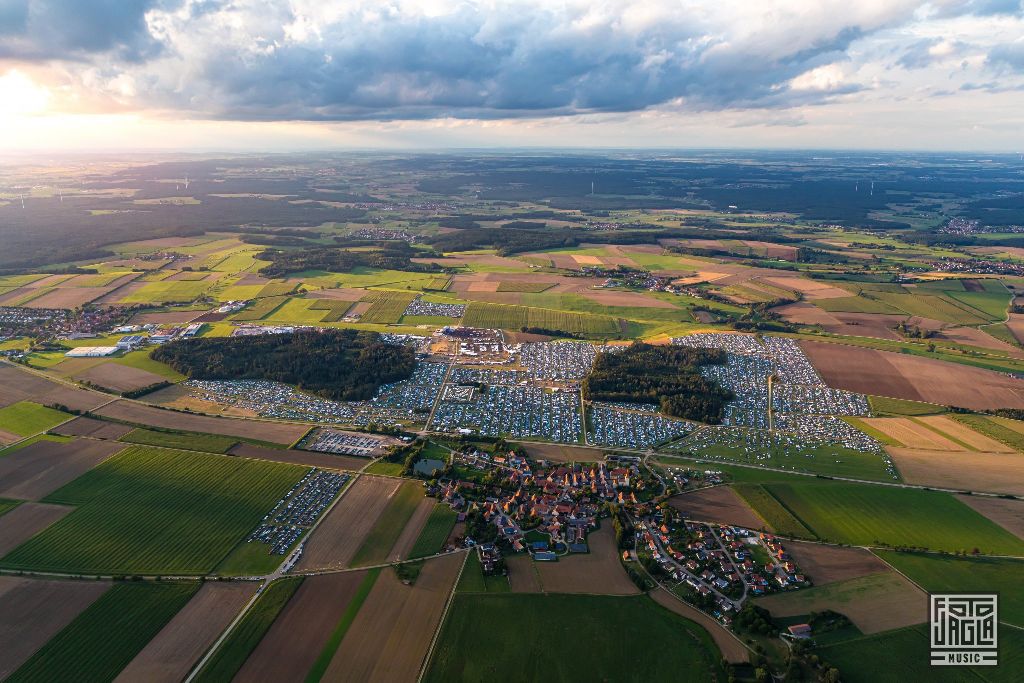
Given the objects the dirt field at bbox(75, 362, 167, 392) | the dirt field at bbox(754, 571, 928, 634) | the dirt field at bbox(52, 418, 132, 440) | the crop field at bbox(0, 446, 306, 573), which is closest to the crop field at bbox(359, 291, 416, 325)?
the dirt field at bbox(75, 362, 167, 392)

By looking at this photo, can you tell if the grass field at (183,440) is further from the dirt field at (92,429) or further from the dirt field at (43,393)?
the dirt field at (43,393)

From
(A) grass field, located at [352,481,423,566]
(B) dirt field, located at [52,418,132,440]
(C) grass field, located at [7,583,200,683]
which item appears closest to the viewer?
(C) grass field, located at [7,583,200,683]

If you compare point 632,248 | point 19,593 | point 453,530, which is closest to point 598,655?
point 453,530

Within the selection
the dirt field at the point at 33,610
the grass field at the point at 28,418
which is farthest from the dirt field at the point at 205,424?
the dirt field at the point at 33,610

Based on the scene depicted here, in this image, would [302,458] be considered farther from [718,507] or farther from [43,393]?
[718,507]

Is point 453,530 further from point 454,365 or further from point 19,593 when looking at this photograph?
point 454,365

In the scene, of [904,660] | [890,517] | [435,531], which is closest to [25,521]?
[435,531]

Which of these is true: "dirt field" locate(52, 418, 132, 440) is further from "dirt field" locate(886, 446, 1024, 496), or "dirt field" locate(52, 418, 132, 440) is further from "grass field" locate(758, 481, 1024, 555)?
"dirt field" locate(886, 446, 1024, 496)
